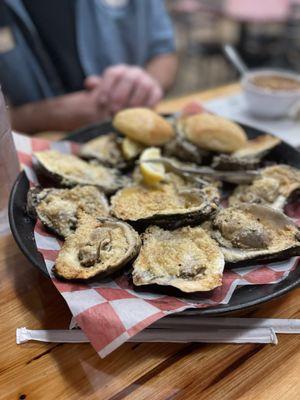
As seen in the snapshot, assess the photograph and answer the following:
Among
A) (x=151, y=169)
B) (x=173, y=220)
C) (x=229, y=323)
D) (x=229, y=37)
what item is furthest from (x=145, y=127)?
(x=229, y=37)

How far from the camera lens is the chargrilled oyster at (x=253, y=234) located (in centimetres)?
74

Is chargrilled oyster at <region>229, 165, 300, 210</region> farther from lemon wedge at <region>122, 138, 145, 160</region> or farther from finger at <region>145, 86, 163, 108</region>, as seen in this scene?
finger at <region>145, 86, 163, 108</region>

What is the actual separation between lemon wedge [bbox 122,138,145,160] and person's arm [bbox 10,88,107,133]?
1.77ft

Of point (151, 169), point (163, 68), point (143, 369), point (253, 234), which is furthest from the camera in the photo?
point (163, 68)

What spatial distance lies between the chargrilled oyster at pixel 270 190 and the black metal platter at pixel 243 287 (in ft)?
0.31

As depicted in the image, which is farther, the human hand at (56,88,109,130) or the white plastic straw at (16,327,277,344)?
the human hand at (56,88,109,130)

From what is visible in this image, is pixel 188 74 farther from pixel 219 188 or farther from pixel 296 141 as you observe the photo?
pixel 219 188

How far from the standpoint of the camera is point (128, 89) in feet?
4.96

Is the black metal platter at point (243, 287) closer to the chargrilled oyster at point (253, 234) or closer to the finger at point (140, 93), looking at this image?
the chargrilled oyster at point (253, 234)

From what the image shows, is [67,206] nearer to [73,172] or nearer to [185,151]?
[73,172]

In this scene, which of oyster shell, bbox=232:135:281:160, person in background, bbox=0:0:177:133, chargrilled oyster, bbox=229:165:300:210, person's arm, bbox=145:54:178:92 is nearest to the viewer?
chargrilled oyster, bbox=229:165:300:210

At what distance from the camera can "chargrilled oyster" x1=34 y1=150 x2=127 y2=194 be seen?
0.95 metres

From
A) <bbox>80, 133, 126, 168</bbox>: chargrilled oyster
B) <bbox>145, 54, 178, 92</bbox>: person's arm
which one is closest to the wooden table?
<bbox>80, 133, 126, 168</bbox>: chargrilled oyster

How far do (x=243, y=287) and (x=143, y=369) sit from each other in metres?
0.21
